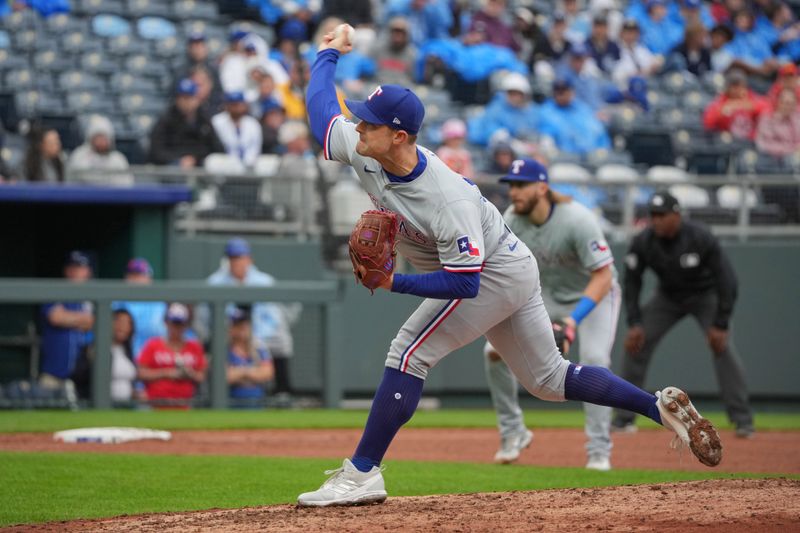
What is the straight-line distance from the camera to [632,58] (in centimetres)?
1909

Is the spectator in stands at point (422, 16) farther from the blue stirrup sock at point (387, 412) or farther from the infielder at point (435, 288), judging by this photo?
the blue stirrup sock at point (387, 412)

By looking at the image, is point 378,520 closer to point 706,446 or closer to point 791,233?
point 706,446

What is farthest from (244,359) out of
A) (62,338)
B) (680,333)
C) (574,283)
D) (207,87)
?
(680,333)

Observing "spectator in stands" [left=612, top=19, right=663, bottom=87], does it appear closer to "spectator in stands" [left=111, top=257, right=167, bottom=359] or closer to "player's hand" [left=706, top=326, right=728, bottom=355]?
"player's hand" [left=706, top=326, right=728, bottom=355]

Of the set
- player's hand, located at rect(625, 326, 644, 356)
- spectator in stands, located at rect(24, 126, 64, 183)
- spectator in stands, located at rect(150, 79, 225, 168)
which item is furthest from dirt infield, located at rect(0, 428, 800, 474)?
spectator in stands, located at rect(150, 79, 225, 168)

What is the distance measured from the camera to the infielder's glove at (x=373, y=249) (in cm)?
540

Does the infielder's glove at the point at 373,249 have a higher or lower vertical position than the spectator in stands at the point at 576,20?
lower

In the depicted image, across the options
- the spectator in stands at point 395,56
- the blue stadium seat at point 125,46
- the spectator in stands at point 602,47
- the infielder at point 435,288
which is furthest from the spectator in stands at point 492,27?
the infielder at point 435,288

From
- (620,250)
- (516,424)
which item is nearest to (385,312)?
(620,250)

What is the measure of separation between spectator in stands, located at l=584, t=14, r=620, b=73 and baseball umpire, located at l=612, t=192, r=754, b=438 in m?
7.97

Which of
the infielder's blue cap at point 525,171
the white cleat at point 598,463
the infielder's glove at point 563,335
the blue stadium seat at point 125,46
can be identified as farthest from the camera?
the blue stadium seat at point 125,46

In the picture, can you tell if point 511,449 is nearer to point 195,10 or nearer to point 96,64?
point 96,64

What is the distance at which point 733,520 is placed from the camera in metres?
5.26

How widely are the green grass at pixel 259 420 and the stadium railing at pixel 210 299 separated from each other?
283 millimetres
